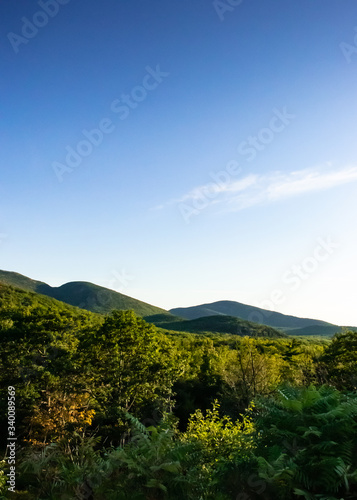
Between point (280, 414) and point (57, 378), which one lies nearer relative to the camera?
point (280, 414)

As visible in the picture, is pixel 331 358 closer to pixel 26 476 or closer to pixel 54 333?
pixel 54 333

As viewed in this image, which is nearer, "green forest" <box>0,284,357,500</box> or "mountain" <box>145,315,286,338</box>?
"green forest" <box>0,284,357,500</box>

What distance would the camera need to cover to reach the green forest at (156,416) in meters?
3.80

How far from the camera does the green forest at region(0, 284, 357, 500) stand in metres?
3.80

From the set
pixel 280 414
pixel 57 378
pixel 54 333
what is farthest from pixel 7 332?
pixel 280 414

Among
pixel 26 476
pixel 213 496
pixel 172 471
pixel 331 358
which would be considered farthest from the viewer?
pixel 331 358

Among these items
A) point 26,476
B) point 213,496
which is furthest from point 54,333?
point 213,496

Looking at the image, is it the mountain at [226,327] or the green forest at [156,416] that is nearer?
the green forest at [156,416]

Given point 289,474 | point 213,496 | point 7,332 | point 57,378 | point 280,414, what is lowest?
point 57,378

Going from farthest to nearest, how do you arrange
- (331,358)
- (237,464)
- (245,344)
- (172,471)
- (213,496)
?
(245,344)
(331,358)
(237,464)
(172,471)
(213,496)

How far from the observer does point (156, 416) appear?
33344 mm

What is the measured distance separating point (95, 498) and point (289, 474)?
2.09 metres

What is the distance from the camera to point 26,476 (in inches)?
180

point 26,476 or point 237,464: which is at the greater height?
point 237,464
